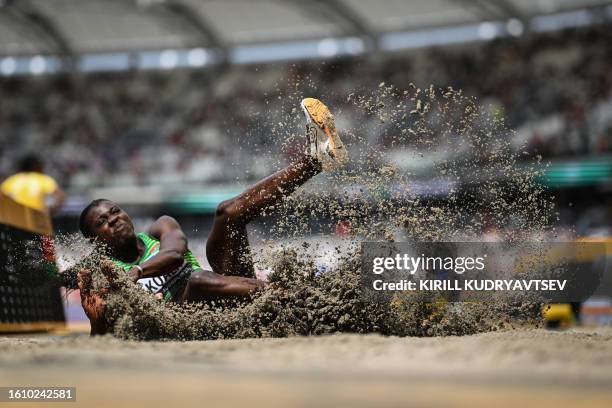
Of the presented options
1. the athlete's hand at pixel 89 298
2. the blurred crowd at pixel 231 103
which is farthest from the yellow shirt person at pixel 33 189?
the blurred crowd at pixel 231 103

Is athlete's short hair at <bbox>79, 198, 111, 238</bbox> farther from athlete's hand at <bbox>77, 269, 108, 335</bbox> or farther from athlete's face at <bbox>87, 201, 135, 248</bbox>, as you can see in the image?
athlete's hand at <bbox>77, 269, 108, 335</bbox>

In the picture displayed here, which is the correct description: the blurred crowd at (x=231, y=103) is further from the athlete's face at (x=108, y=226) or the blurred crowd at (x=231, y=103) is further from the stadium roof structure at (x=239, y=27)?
the athlete's face at (x=108, y=226)

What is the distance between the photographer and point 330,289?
483cm

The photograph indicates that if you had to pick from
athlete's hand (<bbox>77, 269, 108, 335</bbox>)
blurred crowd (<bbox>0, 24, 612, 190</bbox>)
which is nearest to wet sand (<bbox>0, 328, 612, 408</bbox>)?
athlete's hand (<bbox>77, 269, 108, 335</bbox>)

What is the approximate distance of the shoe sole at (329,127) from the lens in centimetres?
480

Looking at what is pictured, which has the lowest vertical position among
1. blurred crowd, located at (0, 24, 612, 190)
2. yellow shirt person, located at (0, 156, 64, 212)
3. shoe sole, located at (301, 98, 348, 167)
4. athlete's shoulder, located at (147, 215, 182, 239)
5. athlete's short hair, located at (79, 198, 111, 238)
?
athlete's shoulder, located at (147, 215, 182, 239)

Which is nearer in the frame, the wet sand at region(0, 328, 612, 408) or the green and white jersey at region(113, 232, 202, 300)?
the wet sand at region(0, 328, 612, 408)

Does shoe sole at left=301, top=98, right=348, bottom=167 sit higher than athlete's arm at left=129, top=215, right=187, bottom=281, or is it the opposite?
shoe sole at left=301, top=98, right=348, bottom=167

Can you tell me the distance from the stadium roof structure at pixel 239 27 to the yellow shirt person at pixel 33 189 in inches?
358

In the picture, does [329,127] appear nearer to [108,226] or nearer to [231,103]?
[108,226]

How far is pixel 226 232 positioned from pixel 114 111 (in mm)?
15970

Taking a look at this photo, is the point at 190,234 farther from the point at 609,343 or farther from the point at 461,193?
the point at 609,343

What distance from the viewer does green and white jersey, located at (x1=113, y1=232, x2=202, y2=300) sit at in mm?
4816

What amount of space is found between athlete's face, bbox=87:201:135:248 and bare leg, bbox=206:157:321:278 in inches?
21.8
